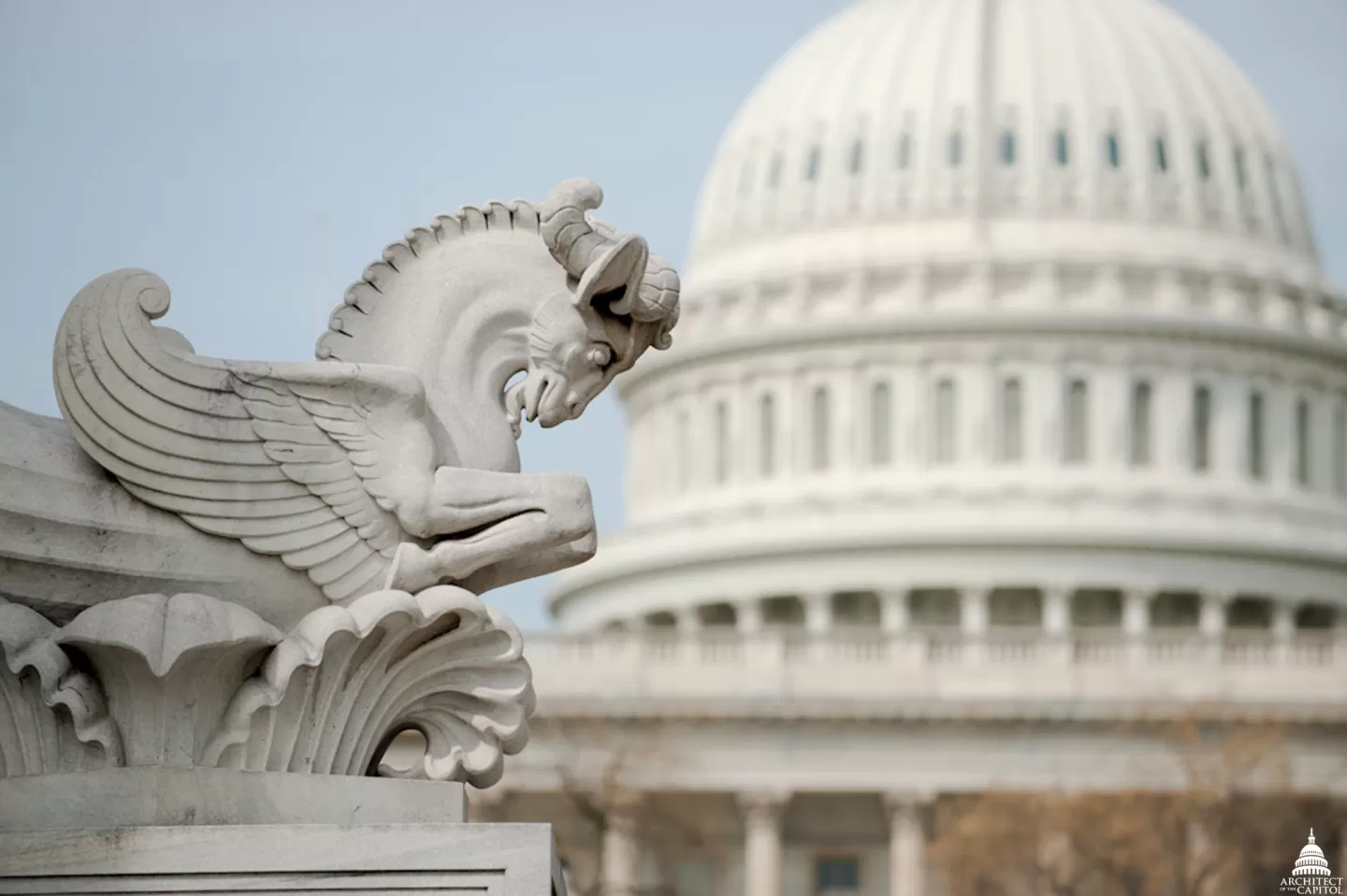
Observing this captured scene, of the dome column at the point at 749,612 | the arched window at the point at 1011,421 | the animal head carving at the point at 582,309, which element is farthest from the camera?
the arched window at the point at 1011,421

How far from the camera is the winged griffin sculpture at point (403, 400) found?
8688 mm

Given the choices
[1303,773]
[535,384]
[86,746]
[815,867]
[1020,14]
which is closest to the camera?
[86,746]

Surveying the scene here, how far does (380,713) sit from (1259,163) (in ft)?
373

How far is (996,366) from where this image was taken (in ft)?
369

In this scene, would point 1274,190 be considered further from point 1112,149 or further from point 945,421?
point 945,421

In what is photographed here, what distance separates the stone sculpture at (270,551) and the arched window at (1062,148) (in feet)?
361

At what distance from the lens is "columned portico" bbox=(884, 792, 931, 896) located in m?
85.9

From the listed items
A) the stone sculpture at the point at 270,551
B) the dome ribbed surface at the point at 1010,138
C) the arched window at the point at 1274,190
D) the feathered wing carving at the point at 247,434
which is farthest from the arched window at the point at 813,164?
the feathered wing carving at the point at 247,434

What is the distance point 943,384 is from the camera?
371 feet

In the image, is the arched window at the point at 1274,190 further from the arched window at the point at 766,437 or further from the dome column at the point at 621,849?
the dome column at the point at 621,849

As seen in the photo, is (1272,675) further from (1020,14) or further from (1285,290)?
(1020,14)

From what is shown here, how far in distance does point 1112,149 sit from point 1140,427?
1131cm

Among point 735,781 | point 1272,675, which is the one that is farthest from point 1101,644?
point 735,781

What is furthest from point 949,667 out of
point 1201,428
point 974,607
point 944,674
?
point 1201,428
